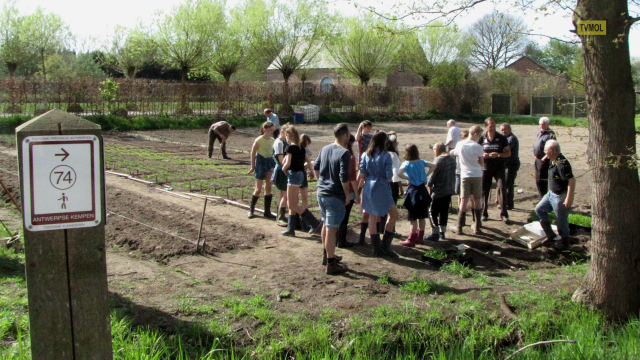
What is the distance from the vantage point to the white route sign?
246 cm

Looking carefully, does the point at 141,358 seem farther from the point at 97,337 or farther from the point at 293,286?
the point at 293,286

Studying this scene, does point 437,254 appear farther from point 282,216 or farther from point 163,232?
point 163,232

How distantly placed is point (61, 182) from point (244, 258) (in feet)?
16.0

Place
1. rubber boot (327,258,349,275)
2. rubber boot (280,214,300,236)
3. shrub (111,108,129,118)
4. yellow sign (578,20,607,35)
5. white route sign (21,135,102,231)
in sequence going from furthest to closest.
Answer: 1. shrub (111,108,129,118)
2. rubber boot (280,214,300,236)
3. rubber boot (327,258,349,275)
4. yellow sign (578,20,607,35)
5. white route sign (21,135,102,231)

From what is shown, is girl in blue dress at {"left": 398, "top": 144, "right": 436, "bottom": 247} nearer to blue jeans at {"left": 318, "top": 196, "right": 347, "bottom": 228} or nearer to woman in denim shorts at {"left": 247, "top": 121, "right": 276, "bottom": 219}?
blue jeans at {"left": 318, "top": 196, "right": 347, "bottom": 228}

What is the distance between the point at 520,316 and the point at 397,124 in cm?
3174

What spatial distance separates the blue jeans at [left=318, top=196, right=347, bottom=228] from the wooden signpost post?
4.21 m

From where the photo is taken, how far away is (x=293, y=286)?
6.12 meters

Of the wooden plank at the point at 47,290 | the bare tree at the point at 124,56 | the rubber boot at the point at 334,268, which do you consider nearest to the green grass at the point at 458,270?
the rubber boot at the point at 334,268

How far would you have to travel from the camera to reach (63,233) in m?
2.53

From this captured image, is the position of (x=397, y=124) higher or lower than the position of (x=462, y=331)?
higher

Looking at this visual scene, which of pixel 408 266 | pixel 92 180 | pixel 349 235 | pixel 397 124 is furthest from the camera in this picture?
pixel 397 124

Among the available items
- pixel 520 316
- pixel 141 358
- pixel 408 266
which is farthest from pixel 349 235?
pixel 141 358

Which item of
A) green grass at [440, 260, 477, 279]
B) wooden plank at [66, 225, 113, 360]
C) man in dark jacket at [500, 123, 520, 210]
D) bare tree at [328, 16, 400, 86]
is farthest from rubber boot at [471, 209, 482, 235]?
bare tree at [328, 16, 400, 86]
